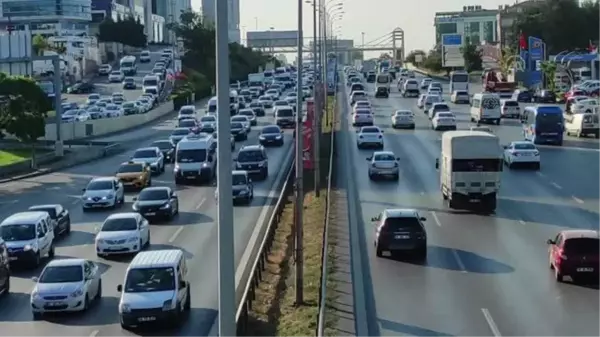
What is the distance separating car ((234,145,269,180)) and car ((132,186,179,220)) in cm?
1068

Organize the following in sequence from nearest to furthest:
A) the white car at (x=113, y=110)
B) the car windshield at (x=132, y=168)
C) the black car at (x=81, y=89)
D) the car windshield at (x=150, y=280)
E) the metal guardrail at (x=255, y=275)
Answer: the metal guardrail at (x=255, y=275) < the car windshield at (x=150, y=280) < the car windshield at (x=132, y=168) < the white car at (x=113, y=110) < the black car at (x=81, y=89)

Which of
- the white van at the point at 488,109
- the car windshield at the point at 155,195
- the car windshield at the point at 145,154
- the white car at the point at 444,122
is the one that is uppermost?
the white van at the point at 488,109

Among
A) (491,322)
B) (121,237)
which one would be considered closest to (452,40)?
(121,237)

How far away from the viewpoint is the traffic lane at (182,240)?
2469 centimetres

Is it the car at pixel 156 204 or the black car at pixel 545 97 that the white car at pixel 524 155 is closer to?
the car at pixel 156 204

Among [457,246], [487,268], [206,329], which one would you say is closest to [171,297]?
[206,329]

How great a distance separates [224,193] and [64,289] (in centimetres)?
1381

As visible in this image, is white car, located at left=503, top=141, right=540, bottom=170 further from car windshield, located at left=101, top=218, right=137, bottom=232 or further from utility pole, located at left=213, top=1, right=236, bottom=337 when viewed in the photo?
utility pole, located at left=213, top=1, right=236, bottom=337

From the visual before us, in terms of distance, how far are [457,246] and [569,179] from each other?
58.7ft

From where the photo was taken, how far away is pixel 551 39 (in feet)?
509

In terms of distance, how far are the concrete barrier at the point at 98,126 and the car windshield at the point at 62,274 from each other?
4684 centimetres

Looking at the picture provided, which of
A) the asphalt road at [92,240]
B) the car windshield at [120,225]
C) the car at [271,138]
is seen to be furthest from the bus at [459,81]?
the car windshield at [120,225]

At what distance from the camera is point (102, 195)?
143ft

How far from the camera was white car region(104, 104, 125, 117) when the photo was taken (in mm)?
89000
